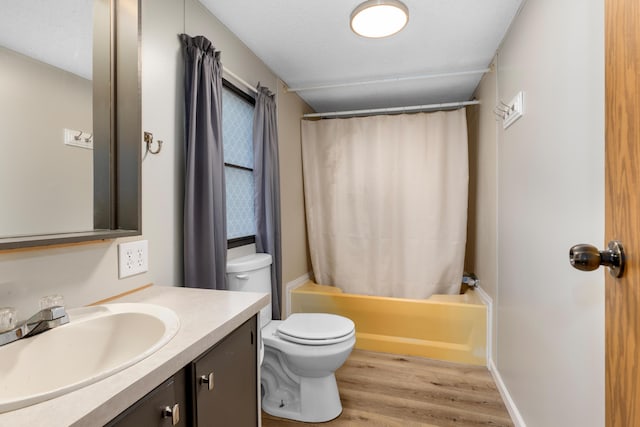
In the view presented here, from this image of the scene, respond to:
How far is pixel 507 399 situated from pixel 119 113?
2.41 metres

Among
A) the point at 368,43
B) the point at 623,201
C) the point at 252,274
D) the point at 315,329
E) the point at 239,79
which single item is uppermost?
the point at 368,43

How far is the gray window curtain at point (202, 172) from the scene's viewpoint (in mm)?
1437

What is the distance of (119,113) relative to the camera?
1.14m

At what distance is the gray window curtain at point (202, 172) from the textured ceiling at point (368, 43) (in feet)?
1.30

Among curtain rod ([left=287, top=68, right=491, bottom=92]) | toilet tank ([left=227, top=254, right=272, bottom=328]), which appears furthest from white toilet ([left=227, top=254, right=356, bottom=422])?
curtain rod ([left=287, top=68, right=491, bottom=92])

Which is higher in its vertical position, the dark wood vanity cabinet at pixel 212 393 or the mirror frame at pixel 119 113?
the mirror frame at pixel 119 113

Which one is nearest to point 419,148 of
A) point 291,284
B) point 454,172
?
point 454,172

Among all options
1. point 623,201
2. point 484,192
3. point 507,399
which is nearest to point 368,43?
point 484,192

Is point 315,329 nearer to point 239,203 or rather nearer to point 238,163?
point 239,203

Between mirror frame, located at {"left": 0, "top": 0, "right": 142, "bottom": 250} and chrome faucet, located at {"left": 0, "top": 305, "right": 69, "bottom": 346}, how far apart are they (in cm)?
36

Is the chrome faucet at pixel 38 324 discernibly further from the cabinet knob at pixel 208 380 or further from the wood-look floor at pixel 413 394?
the wood-look floor at pixel 413 394

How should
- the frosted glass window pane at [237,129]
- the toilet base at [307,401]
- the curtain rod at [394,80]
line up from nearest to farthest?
the toilet base at [307,401] < the frosted glass window pane at [237,129] < the curtain rod at [394,80]

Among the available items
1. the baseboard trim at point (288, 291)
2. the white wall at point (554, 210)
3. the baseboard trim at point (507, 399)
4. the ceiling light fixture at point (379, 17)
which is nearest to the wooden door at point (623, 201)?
the white wall at point (554, 210)

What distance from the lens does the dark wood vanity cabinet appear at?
63 centimetres
